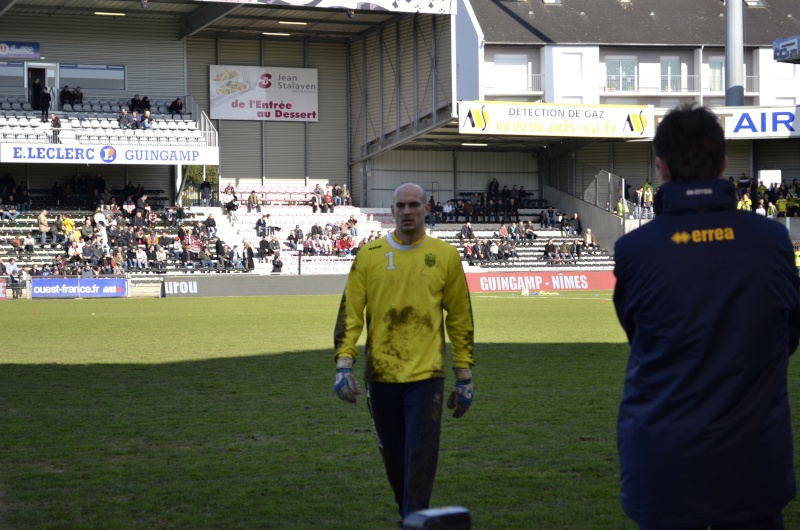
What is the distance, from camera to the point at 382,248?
21.2ft

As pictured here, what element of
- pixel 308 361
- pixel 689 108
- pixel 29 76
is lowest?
pixel 308 361

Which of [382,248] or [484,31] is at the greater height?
[484,31]

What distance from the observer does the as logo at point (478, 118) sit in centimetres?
4815

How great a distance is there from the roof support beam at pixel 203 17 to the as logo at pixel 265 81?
4380 millimetres

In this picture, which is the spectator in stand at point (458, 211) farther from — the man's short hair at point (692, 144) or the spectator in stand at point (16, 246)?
the man's short hair at point (692, 144)

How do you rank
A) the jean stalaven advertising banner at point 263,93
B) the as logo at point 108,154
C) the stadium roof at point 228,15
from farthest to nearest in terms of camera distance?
1. the jean stalaven advertising banner at point 263,93
2. the stadium roof at point 228,15
3. the as logo at point 108,154

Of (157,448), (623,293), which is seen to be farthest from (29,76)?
(623,293)

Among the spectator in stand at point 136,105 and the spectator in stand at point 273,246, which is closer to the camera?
the spectator in stand at point 273,246

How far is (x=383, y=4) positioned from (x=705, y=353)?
44.7 m

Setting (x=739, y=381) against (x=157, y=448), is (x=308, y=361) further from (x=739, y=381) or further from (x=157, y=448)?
(x=739, y=381)

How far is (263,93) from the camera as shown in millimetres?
55781

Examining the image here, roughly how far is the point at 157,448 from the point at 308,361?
761 centimetres

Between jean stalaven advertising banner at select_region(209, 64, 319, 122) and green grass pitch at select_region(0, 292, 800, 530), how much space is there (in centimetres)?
3505

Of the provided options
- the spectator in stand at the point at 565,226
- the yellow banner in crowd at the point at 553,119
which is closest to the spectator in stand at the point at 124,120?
the yellow banner in crowd at the point at 553,119
